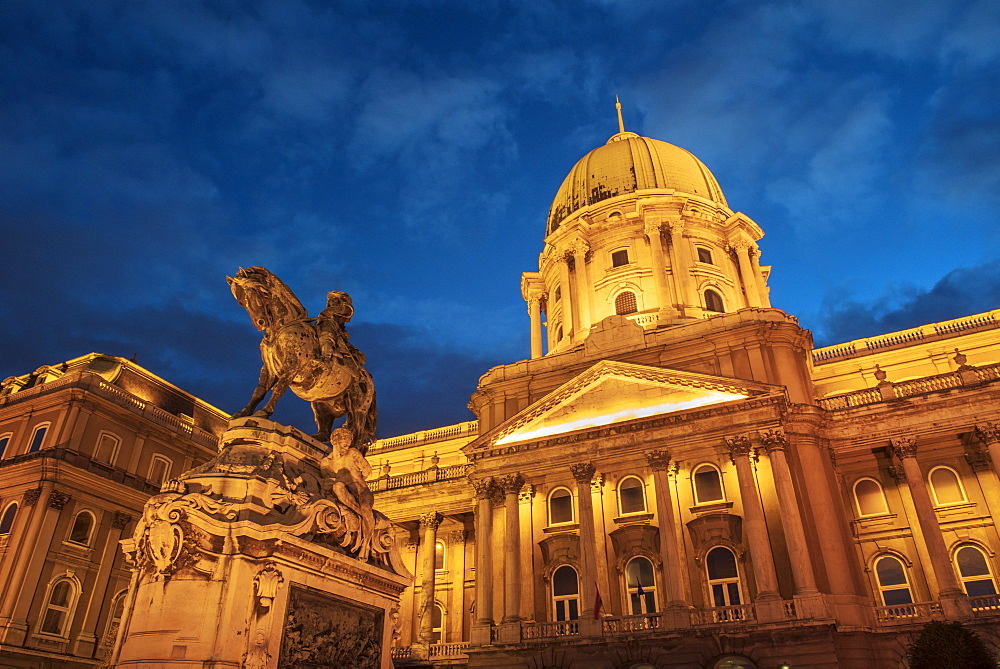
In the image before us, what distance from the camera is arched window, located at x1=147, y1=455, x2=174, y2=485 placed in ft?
123

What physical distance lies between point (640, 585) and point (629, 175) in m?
29.8

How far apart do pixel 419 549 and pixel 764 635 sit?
1890 centimetres

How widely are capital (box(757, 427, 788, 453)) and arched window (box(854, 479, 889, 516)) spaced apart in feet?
20.5

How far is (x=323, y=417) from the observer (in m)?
9.68

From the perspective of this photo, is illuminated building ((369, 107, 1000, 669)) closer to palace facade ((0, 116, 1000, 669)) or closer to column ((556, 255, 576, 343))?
palace facade ((0, 116, 1000, 669))

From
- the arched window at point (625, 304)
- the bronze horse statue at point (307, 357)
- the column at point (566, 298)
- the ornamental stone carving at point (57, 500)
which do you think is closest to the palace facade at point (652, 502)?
the ornamental stone carving at point (57, 500)

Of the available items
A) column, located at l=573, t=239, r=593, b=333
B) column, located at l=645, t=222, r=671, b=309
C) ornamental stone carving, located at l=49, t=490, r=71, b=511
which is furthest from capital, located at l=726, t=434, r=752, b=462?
ornamental stone carving, located at l=49, t=490, r=71, b=511

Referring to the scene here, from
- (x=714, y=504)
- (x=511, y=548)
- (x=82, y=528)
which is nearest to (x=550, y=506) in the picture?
(x=511, y=548)

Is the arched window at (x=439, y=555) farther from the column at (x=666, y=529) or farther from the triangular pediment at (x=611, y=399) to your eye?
the column at (x=666, y=529)

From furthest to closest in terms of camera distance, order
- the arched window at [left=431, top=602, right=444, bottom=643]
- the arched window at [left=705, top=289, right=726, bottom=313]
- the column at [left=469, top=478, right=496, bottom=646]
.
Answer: the arched window at [left=705, top=289, right=726, bottom=313]
the arched window at [left=431, top=602, right=444, bottom=643]
the column at [left=469, top=478, right=496, bottom=646]

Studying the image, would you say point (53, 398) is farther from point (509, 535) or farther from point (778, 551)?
point (778, 551)

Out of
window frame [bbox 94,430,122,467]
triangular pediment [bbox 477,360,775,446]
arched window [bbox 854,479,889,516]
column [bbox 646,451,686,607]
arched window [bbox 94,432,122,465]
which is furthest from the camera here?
arched window [bbox 94,432,122,465]

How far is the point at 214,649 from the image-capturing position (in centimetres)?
630

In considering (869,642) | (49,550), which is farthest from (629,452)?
(49,550)
